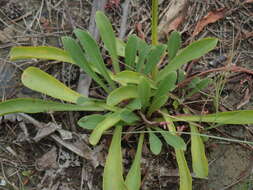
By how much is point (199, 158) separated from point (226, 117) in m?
0.24

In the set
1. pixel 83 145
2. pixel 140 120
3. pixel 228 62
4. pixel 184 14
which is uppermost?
pixel 184 14

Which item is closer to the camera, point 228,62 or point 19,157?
point 19,157

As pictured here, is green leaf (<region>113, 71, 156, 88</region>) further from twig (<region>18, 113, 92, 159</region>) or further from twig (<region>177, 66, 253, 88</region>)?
twig (<region>18, 113, 92, 159</region>)

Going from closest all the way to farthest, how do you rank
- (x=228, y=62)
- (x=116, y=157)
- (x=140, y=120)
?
(x=116, y=157), (x=140, y=120), (x=228, y=62)

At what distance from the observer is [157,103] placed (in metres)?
1.73

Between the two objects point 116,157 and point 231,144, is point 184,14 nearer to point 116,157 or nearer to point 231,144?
point 231,144

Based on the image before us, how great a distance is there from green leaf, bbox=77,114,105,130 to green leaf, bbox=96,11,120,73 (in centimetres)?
35

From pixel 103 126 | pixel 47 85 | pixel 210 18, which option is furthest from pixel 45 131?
pixel 210 18

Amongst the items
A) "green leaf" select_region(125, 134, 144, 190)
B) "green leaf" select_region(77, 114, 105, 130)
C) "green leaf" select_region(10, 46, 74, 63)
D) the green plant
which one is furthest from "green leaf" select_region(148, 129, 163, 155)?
"green leaf" select_region(10, 46, 74, 63)

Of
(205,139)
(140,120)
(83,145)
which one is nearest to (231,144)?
(205,139)

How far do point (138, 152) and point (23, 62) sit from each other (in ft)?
2.89

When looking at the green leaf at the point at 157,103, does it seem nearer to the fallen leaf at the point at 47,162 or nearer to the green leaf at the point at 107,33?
the green leaf at the point at 107,33

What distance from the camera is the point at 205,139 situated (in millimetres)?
1810

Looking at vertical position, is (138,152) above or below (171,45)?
below
